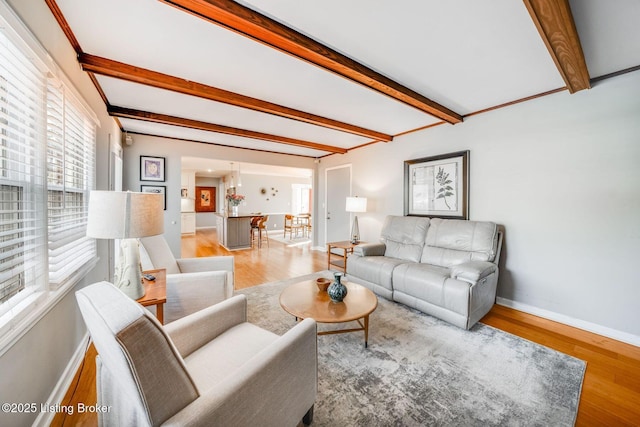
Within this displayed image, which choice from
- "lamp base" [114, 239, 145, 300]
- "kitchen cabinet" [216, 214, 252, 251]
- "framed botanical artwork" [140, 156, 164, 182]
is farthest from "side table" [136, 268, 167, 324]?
"kitchen cabinet" [216, 214, 252, 251]

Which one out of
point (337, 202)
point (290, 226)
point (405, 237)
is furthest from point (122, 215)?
point (290, 226)

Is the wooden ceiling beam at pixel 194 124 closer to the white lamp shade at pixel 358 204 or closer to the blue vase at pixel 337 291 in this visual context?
the white lamp shade at pixel 358 204

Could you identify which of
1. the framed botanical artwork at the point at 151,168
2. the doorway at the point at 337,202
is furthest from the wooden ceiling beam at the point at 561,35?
the framed botanical artwork at the point at 151,168

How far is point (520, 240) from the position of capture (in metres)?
2.85

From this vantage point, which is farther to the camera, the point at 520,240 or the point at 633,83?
the point at 520,240

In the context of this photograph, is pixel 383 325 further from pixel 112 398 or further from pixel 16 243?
pixel 16 243

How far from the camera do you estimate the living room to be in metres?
1.60

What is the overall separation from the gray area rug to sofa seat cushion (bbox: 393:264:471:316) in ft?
0.81

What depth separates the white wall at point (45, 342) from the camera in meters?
1.08

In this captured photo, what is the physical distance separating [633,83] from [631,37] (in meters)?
0.64

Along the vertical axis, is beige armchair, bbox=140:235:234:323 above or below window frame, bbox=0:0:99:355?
below

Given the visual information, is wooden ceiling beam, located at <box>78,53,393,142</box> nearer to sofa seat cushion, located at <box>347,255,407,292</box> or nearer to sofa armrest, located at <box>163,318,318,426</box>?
sofa seat cushion, located at <box>347,255,407,292</box>

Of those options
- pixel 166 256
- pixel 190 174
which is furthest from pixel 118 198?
pixel 190 174

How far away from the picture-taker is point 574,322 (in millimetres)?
2473
